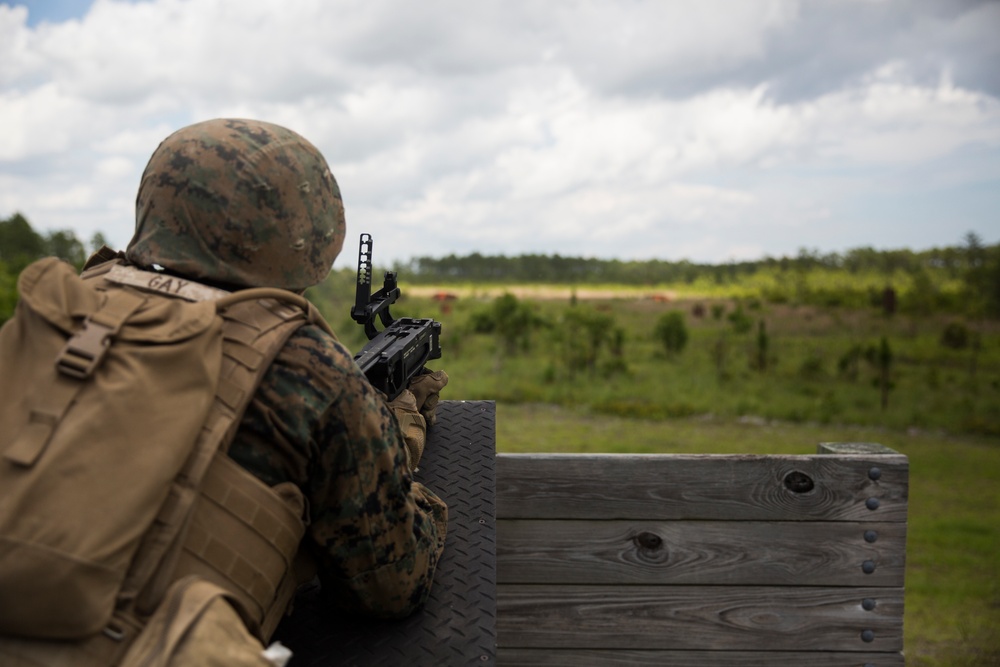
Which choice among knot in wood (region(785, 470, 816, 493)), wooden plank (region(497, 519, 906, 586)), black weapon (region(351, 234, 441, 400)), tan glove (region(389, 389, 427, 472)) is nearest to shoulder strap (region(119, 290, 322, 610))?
black weapon (region(351, 234, 441, 400))

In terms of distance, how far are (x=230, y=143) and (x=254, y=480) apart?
68cm

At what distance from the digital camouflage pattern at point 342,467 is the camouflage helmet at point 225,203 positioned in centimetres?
22

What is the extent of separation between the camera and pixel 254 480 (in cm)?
142

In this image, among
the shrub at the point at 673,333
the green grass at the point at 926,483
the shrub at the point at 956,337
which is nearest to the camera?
the green grass at the point at 926,483

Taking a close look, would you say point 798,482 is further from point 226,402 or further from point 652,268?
point 652,268

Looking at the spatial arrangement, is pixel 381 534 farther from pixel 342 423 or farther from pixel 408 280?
pixel 408 280

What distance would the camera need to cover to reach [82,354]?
1.27 metres

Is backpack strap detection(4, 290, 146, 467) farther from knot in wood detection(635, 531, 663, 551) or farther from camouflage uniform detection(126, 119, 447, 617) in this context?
knot in wood detection(635, 531, 663, 551)

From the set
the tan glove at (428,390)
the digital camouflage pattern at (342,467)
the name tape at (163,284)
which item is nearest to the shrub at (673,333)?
the tan glove at (428,390)

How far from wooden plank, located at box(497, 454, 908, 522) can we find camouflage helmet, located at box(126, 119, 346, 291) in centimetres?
121

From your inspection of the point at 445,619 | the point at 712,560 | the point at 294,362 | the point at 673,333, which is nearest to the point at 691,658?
the point at 712,560

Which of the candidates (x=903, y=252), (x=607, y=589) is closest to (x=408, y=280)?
(x=903, y=252)

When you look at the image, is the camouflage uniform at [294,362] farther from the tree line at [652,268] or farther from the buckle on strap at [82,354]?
the tree line at [652,268]

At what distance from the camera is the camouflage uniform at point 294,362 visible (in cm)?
149
